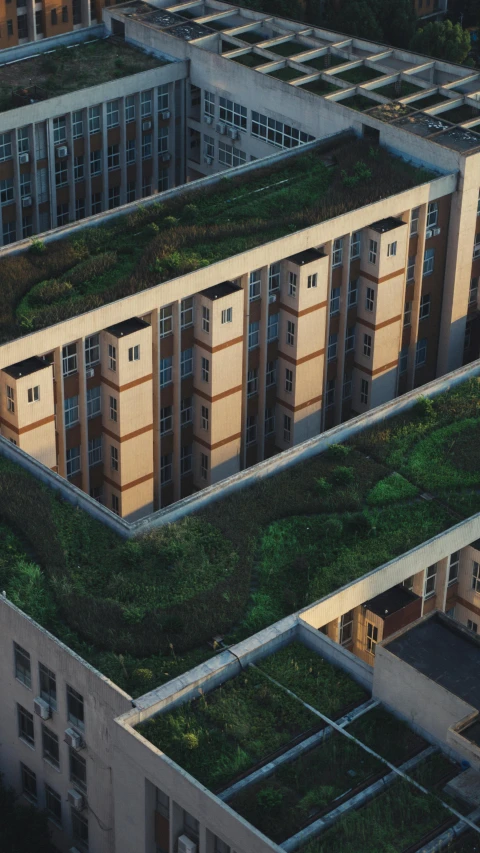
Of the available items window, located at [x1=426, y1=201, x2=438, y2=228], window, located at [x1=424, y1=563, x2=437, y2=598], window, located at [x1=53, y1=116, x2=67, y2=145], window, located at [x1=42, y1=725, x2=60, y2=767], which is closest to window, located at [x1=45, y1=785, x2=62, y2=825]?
window, located at [x1=42, y1=725, x2=60, y2=767]

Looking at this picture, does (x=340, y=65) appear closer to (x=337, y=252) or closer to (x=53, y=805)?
(x=337, y=252)

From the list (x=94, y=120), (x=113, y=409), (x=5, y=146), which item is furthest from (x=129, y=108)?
(x=113, y=409)

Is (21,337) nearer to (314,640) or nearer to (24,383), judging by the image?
(24,383)

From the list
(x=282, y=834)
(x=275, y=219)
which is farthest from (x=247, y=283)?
(x=282, y=834)

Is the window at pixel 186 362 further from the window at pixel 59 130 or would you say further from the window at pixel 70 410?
the window at pixel 59 130

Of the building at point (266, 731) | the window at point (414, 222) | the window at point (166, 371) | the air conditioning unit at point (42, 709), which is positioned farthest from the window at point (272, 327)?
the air conditioning unit at point (42, 709)

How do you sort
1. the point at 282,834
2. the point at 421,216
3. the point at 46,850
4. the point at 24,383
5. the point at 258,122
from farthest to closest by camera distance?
the point at 258,122 → the point at 421,216 → the point at 24,383 → the point at 46,850 → the point at 282,834
